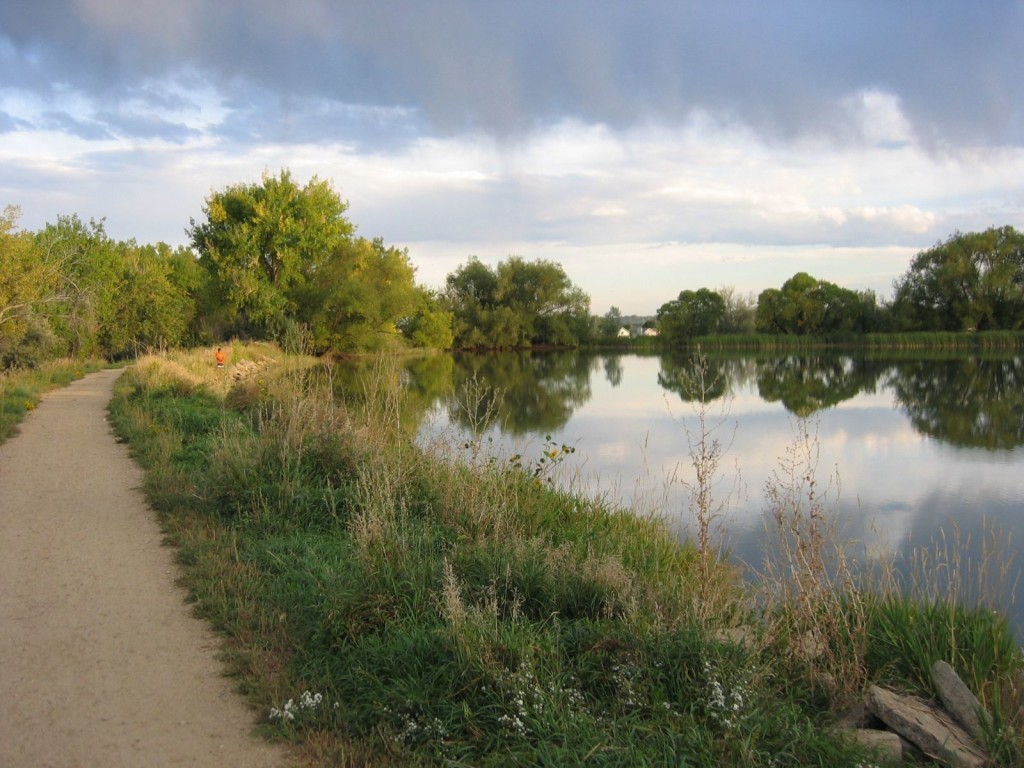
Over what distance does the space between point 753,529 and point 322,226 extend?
42.3m

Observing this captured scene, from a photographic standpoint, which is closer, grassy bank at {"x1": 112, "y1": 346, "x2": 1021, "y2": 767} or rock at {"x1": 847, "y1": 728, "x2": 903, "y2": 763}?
rock at {"x1": 847, "y1": 728, "x2": 903, "y2": 763}

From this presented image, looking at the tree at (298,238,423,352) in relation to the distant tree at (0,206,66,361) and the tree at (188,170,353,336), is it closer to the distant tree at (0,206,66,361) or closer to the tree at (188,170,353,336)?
the tree at (188,170,353,336)

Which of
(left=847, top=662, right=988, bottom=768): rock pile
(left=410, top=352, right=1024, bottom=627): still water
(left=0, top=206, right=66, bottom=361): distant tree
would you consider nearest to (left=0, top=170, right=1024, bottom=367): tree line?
(left=0, top=206, right=66, bottom=361): distant tree

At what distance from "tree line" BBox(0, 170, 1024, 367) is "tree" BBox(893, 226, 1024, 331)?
0.11m

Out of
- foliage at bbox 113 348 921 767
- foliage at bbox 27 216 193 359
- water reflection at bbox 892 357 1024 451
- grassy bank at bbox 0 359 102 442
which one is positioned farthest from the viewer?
foliage at bbox 27 216 193 359

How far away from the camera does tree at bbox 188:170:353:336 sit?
45.5 m

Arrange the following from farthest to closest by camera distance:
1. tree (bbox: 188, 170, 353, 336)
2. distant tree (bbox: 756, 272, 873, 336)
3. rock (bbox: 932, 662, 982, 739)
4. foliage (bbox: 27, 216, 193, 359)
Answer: distant tree (bbox: 756, 272, 873, 336) < tree (bbox: 188, 170, 353, 336) < foliage (bbox: 27, 216, 193, 359) < rock (bbox: 932, 662, 982, 739)

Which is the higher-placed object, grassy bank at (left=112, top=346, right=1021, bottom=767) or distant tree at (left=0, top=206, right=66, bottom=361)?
distant tree at (left=0, top=206, right=66, bottom=361)

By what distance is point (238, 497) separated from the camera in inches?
328

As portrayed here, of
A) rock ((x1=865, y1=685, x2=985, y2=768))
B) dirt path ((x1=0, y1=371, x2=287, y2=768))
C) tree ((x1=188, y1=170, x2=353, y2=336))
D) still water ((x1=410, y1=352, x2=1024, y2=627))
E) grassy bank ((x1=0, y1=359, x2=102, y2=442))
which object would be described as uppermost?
tree ((x1=188, y1=170, x2=353, y2=336))

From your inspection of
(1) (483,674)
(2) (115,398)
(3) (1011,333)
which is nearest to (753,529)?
(1) (483,674)

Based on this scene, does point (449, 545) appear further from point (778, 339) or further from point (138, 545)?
point (778, 339)

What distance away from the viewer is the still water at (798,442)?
A: 388 inches

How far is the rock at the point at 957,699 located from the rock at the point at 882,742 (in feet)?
1.41
